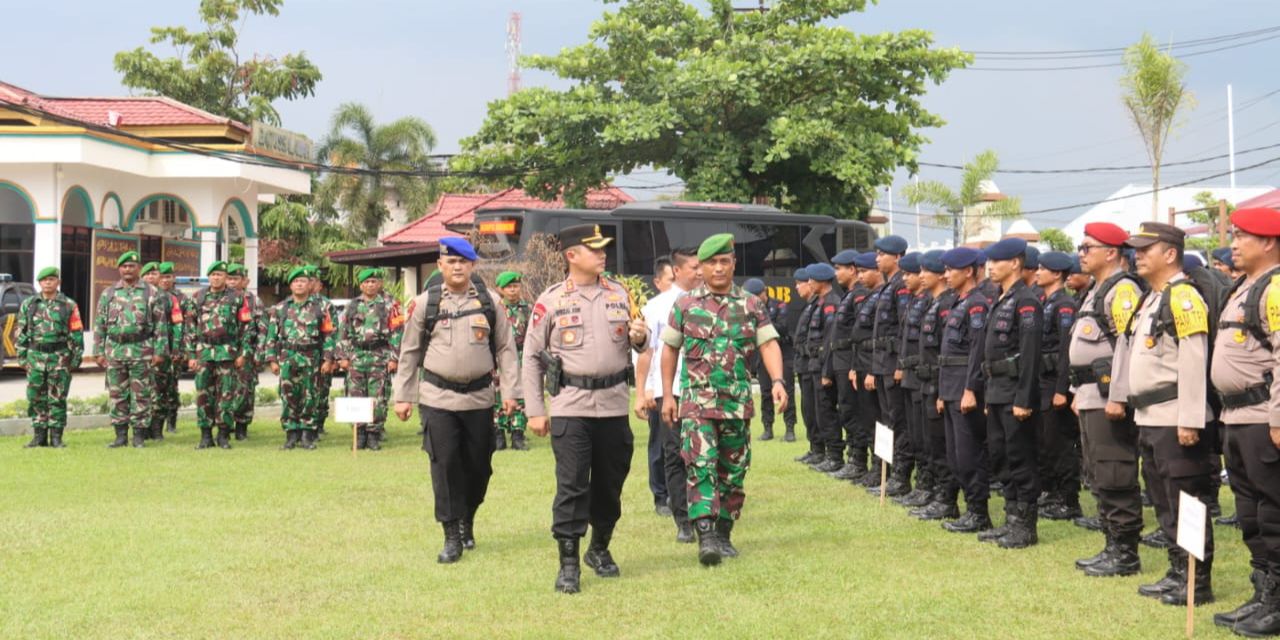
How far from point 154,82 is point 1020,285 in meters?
41.6

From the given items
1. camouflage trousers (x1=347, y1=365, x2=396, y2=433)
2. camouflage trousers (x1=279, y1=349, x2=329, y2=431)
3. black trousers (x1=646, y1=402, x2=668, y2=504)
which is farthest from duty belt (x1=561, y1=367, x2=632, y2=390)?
camouflage trousers (x1=279, y1=349, x2=329, y2=431)

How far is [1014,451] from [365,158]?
4009 cm

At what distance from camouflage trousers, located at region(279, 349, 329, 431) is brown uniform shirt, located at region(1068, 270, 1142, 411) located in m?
9.03

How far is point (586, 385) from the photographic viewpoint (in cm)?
712

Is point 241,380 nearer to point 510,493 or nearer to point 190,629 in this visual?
point 510,493

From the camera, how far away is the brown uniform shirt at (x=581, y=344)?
713 centimetres

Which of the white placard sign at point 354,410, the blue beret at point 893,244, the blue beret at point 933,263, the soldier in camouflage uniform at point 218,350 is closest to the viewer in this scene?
the blue beret at point 933,263

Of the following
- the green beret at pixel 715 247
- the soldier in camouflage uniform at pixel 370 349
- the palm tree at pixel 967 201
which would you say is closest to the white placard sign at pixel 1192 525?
the green beret at pixel 715 247

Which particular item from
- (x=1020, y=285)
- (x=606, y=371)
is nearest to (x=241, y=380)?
(x=606, y=371)

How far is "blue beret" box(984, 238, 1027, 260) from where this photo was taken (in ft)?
27.4

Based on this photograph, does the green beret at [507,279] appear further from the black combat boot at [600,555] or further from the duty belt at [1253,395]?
the duty belt at [1253,395]

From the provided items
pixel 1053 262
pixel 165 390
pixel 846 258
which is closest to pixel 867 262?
pixel 846 258

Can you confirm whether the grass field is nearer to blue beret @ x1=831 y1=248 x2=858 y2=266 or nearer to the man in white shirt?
the man in white shirt

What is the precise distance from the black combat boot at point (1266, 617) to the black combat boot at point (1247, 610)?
0.02 metres
